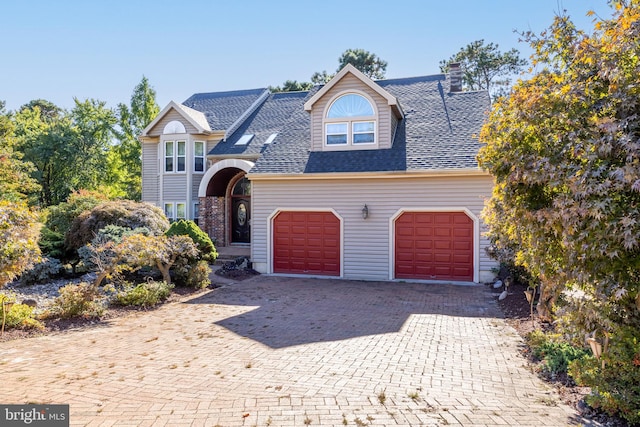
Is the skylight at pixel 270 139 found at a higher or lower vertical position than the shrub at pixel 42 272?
higher

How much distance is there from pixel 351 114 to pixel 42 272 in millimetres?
11549

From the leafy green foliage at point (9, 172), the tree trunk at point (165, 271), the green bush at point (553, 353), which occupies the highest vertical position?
the leafy green foliage at point (9, 172)

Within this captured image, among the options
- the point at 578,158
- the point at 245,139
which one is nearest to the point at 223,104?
the point at 245,139

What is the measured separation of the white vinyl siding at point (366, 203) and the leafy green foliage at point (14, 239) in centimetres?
840

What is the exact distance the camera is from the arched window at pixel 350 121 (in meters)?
14.5

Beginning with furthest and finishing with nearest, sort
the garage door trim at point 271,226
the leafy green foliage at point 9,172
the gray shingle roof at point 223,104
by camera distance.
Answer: the gray shingle roof at point 223,104
the leafy green foliage at point 9,172
the garage door trim at point 271,226

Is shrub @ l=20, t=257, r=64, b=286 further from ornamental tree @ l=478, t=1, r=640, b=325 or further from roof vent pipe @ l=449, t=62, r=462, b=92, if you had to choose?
roof vent pipe @ l=449, t=62, r=462, b=92

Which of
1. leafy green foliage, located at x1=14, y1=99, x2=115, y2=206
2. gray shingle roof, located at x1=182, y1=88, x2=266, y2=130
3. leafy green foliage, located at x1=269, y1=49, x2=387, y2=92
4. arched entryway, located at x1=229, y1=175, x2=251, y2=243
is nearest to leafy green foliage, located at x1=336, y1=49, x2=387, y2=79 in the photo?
leafy green foliage, located at x1=269, y1=49, x2=387, y2=92

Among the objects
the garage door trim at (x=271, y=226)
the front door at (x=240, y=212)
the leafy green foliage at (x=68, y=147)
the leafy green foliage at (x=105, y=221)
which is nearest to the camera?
the leafy green foliage at (x=105, y=221)

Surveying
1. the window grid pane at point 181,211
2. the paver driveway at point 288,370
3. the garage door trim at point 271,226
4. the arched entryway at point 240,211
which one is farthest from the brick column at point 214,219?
the paver driveway at point 288,370

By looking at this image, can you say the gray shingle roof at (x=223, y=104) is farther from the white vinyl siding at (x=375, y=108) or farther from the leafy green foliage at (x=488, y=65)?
the leafy green foliage at (x=488, y=65)

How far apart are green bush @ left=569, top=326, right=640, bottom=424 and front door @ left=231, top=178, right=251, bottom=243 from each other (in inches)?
662

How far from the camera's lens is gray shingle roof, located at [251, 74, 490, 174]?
13.2 m

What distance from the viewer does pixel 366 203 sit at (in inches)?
543
